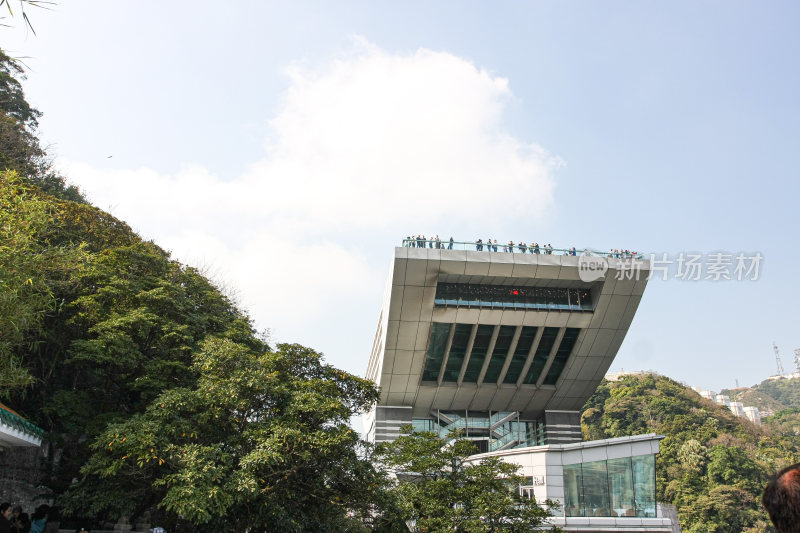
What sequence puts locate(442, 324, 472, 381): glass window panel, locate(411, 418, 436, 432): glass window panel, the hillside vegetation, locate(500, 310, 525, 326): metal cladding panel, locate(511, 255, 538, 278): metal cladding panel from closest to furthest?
locate(511, 255, 538, 278): metal cladding panel, locate(500, 310, 525, 326): metal cladding panel, locate(442, 324, 472, 381): glass window panel, locate(411, 418, 436, 432): glass window panel, the hillside vegetation

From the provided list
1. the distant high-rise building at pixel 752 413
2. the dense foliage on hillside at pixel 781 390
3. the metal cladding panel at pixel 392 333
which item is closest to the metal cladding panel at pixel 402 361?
the metal cladding panel at pixel 392 333

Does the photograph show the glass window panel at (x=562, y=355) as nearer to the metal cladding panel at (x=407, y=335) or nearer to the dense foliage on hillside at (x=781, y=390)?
the metal cladding panel at (x=407, y=335)

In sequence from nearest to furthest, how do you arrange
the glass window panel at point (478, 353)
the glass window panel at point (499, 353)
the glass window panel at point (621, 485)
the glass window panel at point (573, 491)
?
the glass window panel at point (621, 485), the glass window panel at point (573, 491), the glass window panel at point (478, 353), the glass window panel at point (499, 353)

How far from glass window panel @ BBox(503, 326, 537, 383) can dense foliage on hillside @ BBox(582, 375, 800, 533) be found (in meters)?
24.9

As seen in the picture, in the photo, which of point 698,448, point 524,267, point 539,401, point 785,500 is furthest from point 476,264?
point 698,448

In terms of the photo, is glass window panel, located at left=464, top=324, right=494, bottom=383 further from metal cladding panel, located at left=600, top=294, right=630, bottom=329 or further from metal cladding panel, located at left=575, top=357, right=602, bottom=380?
metal cladding panel, located at left=600, top=294, right=630, bottom=329

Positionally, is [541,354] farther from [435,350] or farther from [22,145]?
[22,145]

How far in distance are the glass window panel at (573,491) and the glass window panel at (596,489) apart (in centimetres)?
21

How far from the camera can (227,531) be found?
14453 millimetres

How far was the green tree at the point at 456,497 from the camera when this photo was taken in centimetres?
1678

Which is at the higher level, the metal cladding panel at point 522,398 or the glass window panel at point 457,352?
the glass window panel at point 457,352

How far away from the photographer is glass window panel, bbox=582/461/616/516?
79.6 ft

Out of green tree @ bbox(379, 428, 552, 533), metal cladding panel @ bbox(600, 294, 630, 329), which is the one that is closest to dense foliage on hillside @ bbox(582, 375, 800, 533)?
metal cladding panel @ bbox(600, 294, 630, 329)

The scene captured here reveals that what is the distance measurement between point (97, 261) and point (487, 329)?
19404 mm
